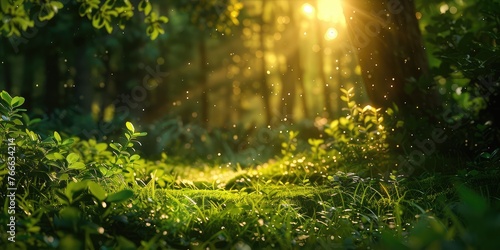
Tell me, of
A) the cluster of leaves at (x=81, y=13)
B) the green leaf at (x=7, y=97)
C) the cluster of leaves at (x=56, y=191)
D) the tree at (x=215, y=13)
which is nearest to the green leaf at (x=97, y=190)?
the cluster of leaves at (x=56, y=191)

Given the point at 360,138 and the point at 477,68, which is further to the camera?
the point at 360,138

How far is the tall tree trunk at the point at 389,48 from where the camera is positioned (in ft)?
22.5

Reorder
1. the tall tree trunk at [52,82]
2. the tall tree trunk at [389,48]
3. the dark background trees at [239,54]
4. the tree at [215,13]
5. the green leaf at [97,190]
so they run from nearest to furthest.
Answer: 1. the green leaf at [97,190]
2. the dark background trees at [239,54]
3. the tall tree trunk at [389,48]
4. the tree at [215,13]
5. the tall tree trunk at [52,82]

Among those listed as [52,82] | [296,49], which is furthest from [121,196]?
[296,49]

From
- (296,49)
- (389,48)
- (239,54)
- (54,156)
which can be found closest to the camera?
(54,156)

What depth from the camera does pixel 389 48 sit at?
6855 mm

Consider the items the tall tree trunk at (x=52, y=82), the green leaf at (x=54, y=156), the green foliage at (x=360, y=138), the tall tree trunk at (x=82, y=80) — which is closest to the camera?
the green leaf at (x=54, y=156)

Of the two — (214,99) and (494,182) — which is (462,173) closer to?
(494,182)

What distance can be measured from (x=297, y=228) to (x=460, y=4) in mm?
10454

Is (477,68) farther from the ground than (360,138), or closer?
farther from the ground

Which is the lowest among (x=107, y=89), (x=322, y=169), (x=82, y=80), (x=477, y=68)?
(x=322, y=169)

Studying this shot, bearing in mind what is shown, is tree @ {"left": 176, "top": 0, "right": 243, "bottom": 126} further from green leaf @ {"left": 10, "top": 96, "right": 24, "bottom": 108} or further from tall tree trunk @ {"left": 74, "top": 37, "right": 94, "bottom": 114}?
tall tree trunk @ {"left": 74, "top": 37, "right": 94, "bottom": 114}

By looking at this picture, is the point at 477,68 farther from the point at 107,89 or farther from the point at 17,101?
the point at 107,89

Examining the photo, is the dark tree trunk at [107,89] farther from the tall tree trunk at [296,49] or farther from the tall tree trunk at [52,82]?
the tall tree trunk at [296,49]
